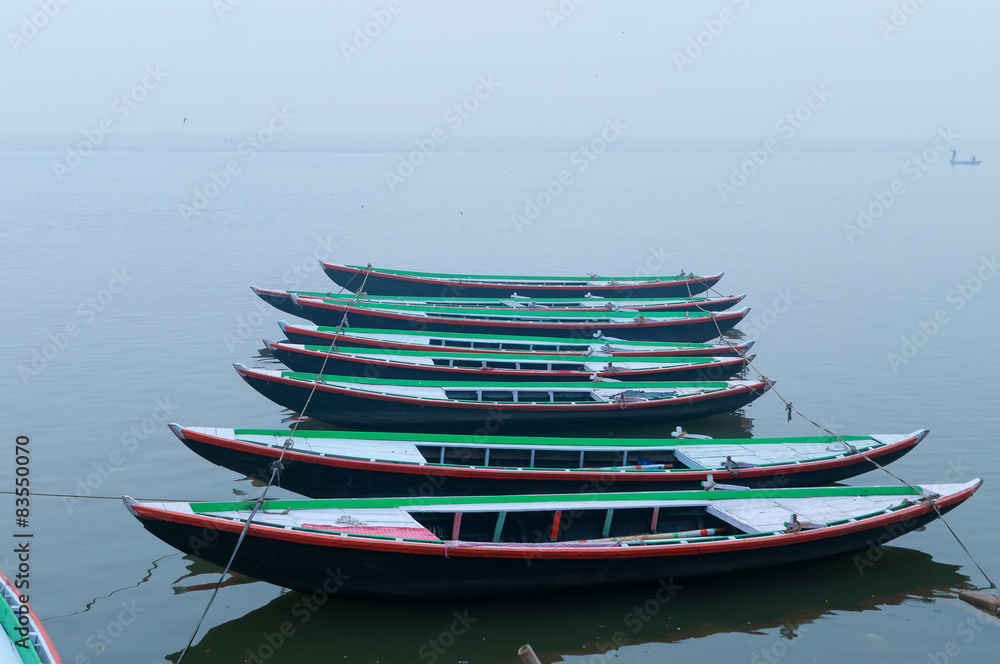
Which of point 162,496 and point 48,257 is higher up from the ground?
point 48,257

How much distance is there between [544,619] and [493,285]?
661 inches

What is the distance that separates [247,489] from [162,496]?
1216 millimetres

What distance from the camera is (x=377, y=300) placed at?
2328cm

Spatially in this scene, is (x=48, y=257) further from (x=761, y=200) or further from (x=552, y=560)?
(x=761, y=200)

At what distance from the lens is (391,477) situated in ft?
37.1

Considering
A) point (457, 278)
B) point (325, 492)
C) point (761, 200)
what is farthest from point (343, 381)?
point (761, 200)

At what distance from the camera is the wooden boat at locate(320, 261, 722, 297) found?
1002 inches

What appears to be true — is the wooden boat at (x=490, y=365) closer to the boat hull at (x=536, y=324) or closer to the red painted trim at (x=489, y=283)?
the boat hull at (x=536, y=324)

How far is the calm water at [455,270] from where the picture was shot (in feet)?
30.5

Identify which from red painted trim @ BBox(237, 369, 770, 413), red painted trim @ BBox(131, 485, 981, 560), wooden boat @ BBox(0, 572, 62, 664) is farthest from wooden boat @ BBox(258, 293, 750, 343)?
wooden boat @ BBox(0, 572, 62, 664)

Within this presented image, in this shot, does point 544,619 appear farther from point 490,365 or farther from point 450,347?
point 450,347

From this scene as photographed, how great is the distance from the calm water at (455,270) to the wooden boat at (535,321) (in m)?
1.78

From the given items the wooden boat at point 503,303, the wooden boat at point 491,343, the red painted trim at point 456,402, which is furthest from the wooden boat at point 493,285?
the red painted trim at point 456,402

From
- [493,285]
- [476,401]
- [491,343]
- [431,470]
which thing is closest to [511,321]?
[491,343]
